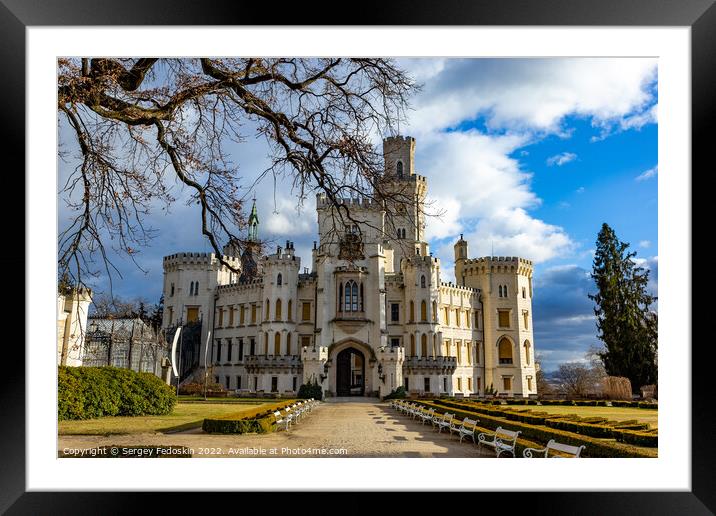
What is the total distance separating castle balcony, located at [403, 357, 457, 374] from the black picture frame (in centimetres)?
2890

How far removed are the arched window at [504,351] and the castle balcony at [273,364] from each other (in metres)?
15.8

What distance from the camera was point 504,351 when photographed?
42438 millimetres

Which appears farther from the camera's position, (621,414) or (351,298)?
(351,298)

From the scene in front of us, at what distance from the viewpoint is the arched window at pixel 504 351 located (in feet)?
139

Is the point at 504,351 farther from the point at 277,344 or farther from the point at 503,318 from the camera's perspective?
the point at 277,344

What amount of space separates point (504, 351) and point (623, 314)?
12585 millimetres

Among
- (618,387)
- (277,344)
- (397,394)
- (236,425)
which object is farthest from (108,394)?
(618,387)

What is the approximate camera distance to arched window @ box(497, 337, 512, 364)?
1662 inches

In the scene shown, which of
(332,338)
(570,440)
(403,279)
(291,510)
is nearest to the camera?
(291,510)
